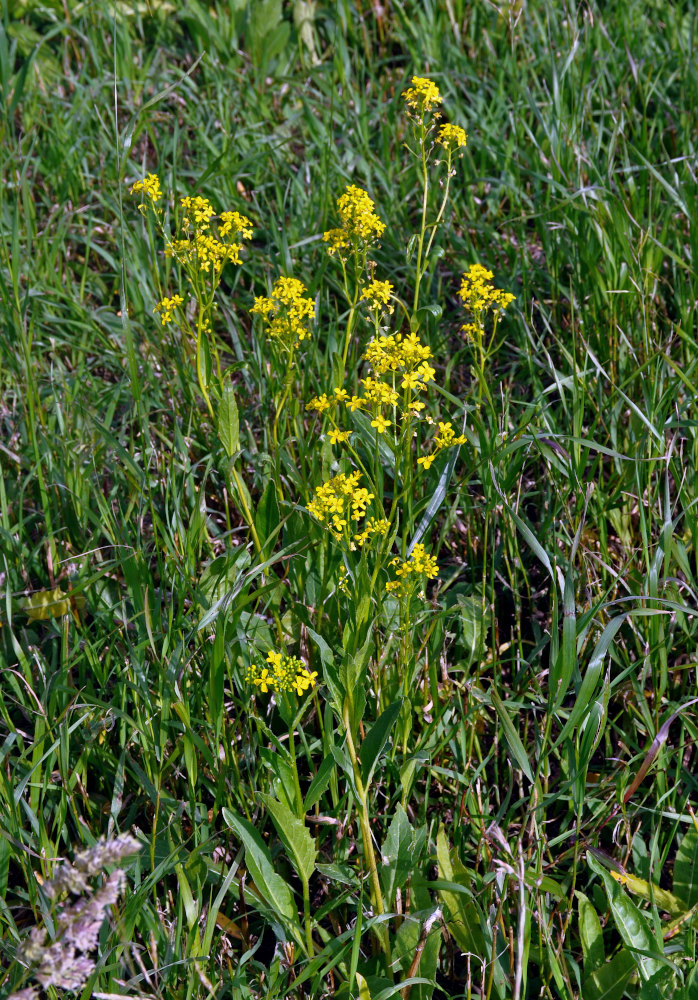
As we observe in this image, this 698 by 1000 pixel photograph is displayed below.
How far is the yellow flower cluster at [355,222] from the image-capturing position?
1.81 m

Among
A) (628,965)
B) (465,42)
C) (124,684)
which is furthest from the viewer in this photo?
(465,42)

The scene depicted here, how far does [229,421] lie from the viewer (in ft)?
6.75

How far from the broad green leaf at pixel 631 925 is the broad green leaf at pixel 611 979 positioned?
0.02 metres

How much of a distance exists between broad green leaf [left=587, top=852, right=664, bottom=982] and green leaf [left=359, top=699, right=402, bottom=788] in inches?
17.5

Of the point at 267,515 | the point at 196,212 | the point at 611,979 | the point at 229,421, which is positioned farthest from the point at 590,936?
the point at 196,212

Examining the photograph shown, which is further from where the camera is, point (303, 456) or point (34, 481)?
point (34, 481)

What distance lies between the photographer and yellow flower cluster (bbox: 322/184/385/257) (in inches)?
71.1

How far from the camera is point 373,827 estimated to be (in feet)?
5.96

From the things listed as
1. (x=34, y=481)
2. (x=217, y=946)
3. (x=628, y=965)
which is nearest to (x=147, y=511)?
(x=34, y=481)

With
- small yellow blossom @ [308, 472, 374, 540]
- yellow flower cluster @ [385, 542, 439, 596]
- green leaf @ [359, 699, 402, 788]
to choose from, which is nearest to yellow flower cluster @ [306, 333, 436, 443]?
small yellow blossom @ [308, 472, 374, 540]

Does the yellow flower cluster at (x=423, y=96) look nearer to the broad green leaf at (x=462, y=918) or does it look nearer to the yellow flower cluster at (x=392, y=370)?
the yellow flower cluster at (x=392, y=370)

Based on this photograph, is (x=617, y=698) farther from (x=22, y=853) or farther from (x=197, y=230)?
(x=197, y=230)

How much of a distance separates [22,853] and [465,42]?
11.0 feet

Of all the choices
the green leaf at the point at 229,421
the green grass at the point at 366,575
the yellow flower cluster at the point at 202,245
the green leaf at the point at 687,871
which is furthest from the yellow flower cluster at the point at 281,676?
the yellow flower cluster at the point at 202,245
